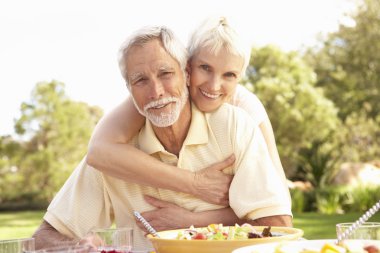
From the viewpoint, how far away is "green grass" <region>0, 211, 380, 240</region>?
35.3 feet

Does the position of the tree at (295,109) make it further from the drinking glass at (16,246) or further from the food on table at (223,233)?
the drinking glass at (16,246)

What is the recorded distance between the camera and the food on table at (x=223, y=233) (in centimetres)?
175

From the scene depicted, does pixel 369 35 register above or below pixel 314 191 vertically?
above

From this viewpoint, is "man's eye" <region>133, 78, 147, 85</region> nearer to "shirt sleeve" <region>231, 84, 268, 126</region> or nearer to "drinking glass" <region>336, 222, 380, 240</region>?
"shirt sleeve" <region>231, 84, 268, 126</region>

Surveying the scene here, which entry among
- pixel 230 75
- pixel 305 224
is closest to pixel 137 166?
pixel 230 75

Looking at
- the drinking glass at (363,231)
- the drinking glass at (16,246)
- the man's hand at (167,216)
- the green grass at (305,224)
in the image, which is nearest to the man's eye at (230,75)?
the man's hand at (167,216)

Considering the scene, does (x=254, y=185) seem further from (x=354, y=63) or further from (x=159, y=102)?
(x=354, y=63)

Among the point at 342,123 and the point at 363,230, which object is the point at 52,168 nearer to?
the point at 342,123

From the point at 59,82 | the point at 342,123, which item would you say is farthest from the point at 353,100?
the point at 59,82

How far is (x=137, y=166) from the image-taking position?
239cm

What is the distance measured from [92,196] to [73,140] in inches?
573

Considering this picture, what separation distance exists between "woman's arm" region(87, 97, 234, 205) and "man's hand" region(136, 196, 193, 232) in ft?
0.26

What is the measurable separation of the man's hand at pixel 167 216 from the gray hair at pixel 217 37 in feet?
2.01

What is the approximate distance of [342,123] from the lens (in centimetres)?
2350
